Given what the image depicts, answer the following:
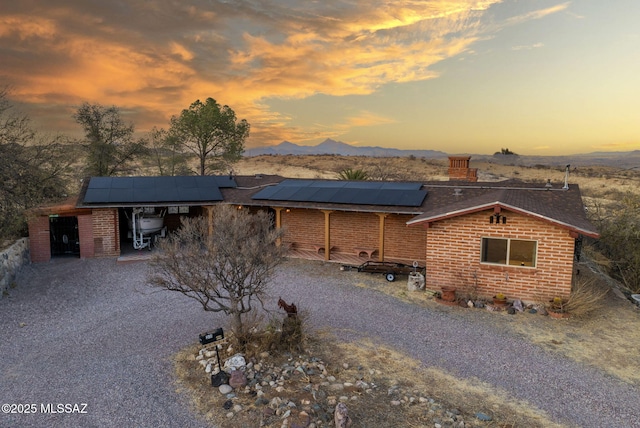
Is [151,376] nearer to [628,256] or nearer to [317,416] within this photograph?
[317,416]

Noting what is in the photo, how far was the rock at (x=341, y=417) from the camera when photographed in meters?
5.53

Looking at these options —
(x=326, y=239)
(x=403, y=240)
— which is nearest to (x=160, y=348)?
(x=326, y=239)

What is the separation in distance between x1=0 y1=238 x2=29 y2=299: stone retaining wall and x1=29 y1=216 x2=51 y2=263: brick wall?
28cm

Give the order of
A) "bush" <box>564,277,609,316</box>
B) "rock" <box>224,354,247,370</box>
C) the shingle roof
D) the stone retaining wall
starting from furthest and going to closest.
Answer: the stone retaining wall, the shingle roof, "bush" <box>564,277,609,316</box>, "rock" <box>224,354,247,370</box>

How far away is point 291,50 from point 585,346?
68.6ft

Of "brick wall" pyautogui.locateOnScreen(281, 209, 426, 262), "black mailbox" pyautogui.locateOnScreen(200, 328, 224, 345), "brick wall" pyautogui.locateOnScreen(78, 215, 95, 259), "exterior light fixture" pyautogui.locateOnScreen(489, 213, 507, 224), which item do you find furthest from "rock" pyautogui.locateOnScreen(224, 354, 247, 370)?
"brick wall" pyautogui.locateOnScreen(78, 215, 95, 259)

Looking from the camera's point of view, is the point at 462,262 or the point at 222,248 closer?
the point at 222,248

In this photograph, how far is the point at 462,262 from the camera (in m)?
12.2

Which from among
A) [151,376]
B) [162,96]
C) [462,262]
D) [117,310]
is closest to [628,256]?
[462,262]

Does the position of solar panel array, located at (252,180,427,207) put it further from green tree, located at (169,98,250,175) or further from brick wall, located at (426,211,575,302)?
green tree, located at (169,98,250,175)

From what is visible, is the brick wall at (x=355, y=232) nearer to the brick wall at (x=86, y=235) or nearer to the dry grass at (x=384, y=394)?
the dry grass at (x=384, y=394)

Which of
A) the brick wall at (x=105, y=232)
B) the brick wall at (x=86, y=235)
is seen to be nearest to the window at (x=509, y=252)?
the brick wall at (x=105, y=232)

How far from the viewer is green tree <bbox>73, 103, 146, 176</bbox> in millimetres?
26688

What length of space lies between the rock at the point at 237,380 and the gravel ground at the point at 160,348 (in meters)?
0.91
